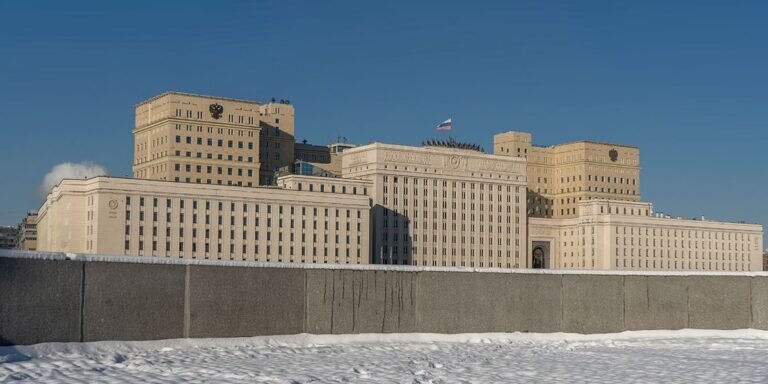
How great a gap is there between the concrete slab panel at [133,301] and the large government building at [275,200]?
103 metres

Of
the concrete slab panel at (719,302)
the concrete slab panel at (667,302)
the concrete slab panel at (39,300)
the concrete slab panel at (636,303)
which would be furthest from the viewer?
the concrete slab panel at (719,302)

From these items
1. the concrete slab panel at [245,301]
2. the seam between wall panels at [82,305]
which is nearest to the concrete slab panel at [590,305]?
the concrete slab panel at [245,301]

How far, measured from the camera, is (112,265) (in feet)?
111

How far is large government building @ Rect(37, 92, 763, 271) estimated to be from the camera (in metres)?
141

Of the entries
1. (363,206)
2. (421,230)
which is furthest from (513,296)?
(421,230)

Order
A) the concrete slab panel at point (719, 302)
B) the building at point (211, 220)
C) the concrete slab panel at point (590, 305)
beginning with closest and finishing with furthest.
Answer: the concrete slab panel at point (590, 305)
the concrete slab panel at point (719, 302)
the building at point (211, 220)

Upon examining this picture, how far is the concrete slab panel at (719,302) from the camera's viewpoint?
4578 centimetres

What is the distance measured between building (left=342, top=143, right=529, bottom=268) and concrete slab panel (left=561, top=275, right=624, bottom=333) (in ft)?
415

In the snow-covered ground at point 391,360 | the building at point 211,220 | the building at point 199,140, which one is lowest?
the snow-covered ground at point 391,360

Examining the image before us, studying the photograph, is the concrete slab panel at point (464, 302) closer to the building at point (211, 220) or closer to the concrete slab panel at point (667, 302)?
the concrete slab panel at point (667, 302)

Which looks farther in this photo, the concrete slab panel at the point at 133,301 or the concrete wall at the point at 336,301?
the concrete slab panel at the point at 133,301

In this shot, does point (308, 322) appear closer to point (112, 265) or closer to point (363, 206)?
point (112, 265)

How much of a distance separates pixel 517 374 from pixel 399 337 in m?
10.1

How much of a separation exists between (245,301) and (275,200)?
384 ft
